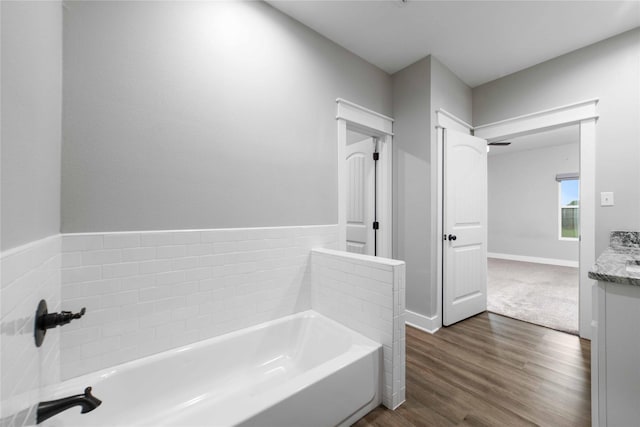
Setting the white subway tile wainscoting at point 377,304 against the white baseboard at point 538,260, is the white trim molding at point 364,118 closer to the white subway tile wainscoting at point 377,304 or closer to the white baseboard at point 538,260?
the white subway tile wainscoting at point 377,304

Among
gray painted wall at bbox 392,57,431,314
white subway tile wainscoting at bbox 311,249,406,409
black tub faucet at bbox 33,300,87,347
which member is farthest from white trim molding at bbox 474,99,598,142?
black tub faucet at bbox 33,300,87,347

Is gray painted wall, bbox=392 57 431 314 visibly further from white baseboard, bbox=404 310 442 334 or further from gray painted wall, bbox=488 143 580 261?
gray painted wall, bbox=488 143 580 261

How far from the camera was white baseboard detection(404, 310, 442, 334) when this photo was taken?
2.41 m

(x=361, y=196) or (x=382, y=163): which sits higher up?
(x=382, y=163)

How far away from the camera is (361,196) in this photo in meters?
3.00

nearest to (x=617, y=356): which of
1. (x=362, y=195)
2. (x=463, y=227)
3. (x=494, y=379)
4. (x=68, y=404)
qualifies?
(x=494, y=379)

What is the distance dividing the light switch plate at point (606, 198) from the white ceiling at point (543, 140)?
104 inches

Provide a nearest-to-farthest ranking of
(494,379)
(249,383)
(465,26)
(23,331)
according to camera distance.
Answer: (23,331) < (249,383) < (494,379) < (465,26)

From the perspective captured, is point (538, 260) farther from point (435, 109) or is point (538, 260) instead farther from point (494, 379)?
point (494, 379)

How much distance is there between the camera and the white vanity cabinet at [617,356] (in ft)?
3.21

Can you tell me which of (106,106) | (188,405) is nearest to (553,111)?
(106,106)

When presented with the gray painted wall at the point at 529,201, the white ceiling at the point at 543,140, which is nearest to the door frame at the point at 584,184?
the white ceiling at the point at 543,140

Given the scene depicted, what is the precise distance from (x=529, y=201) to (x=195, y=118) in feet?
23.5

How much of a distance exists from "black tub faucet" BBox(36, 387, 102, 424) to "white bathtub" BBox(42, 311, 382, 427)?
203mm
